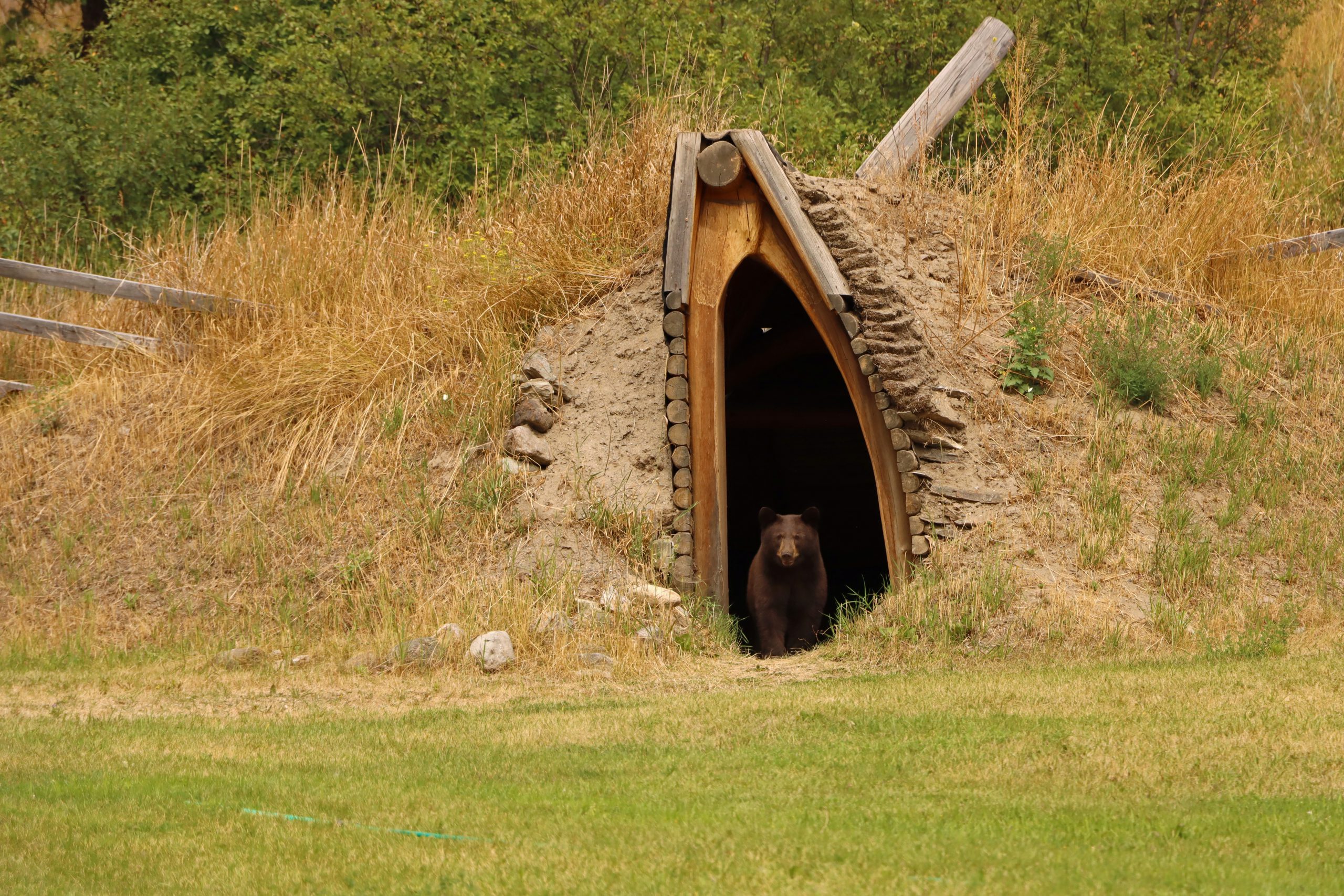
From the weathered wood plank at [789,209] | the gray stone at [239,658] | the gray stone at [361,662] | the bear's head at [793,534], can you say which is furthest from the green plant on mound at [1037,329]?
the gray stone at [239,658]

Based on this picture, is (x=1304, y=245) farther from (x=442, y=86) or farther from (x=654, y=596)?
(x=442, y=86)

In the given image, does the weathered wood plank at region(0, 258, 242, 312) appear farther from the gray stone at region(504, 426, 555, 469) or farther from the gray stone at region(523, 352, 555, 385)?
the gray stone at region(504, 426, 555, 469)

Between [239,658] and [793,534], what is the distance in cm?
382

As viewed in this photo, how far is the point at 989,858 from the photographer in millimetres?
4332

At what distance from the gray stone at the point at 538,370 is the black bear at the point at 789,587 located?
1.84 metres

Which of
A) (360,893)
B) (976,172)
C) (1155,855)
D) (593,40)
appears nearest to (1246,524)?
(976,172)

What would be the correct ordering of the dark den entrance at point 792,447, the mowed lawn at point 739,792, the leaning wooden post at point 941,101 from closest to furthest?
1. the mowed lawn at point 739,792
2. the leaning wooden post at point 941,101
3. the dark den entrance at point 792,447

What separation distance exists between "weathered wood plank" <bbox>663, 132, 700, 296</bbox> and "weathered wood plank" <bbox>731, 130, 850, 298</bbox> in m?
0.34

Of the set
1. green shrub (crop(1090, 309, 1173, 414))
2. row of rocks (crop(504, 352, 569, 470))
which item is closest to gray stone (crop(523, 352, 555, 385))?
row of rocks (crop(504, 352, 569, 470))

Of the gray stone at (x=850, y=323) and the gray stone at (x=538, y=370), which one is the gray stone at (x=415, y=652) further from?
the gray stone at (x=850, y=323)

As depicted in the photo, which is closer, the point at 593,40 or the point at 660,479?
the point at 660,479

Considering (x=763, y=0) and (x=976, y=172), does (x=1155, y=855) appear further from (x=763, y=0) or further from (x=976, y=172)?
(x=763, y=0)

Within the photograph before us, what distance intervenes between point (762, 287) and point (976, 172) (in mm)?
1944

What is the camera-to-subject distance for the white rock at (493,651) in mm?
8289
